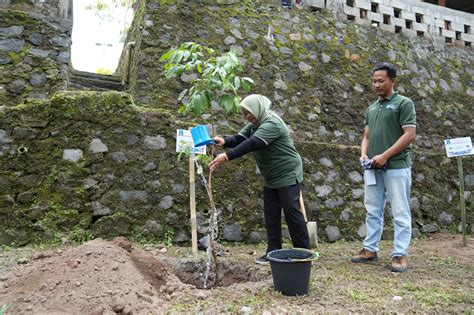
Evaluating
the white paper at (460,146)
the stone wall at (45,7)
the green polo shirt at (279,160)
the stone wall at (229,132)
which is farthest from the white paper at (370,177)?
the stone wall at (45,7)

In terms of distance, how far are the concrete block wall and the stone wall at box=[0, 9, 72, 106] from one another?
439 cm

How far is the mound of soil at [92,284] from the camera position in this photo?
2.03 meters

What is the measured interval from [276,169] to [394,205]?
98 centimetres

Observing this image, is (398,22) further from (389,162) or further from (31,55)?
(31,55)

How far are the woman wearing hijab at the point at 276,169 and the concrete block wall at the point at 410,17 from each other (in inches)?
193

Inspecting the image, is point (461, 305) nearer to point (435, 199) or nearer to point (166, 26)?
point (435, 199)

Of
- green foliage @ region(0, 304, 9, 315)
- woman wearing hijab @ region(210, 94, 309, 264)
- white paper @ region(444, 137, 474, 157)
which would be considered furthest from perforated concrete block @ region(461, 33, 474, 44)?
green foliage @ region(0, 304, 9, 315)

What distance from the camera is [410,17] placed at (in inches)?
304

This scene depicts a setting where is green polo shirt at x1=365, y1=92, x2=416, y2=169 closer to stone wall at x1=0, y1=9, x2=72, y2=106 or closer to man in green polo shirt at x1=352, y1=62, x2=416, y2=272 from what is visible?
man in green polo shirt at x1=352, y1=62, x2=416, y2=272

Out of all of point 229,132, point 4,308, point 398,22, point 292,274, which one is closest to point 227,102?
point 292,274

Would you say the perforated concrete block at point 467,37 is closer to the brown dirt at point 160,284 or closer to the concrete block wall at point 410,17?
the concrete block wall at point 410,17

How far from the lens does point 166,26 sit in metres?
5.70

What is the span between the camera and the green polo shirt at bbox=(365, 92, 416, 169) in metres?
3.00

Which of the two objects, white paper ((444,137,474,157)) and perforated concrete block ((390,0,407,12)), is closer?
white paper ((444,137,474,157))
